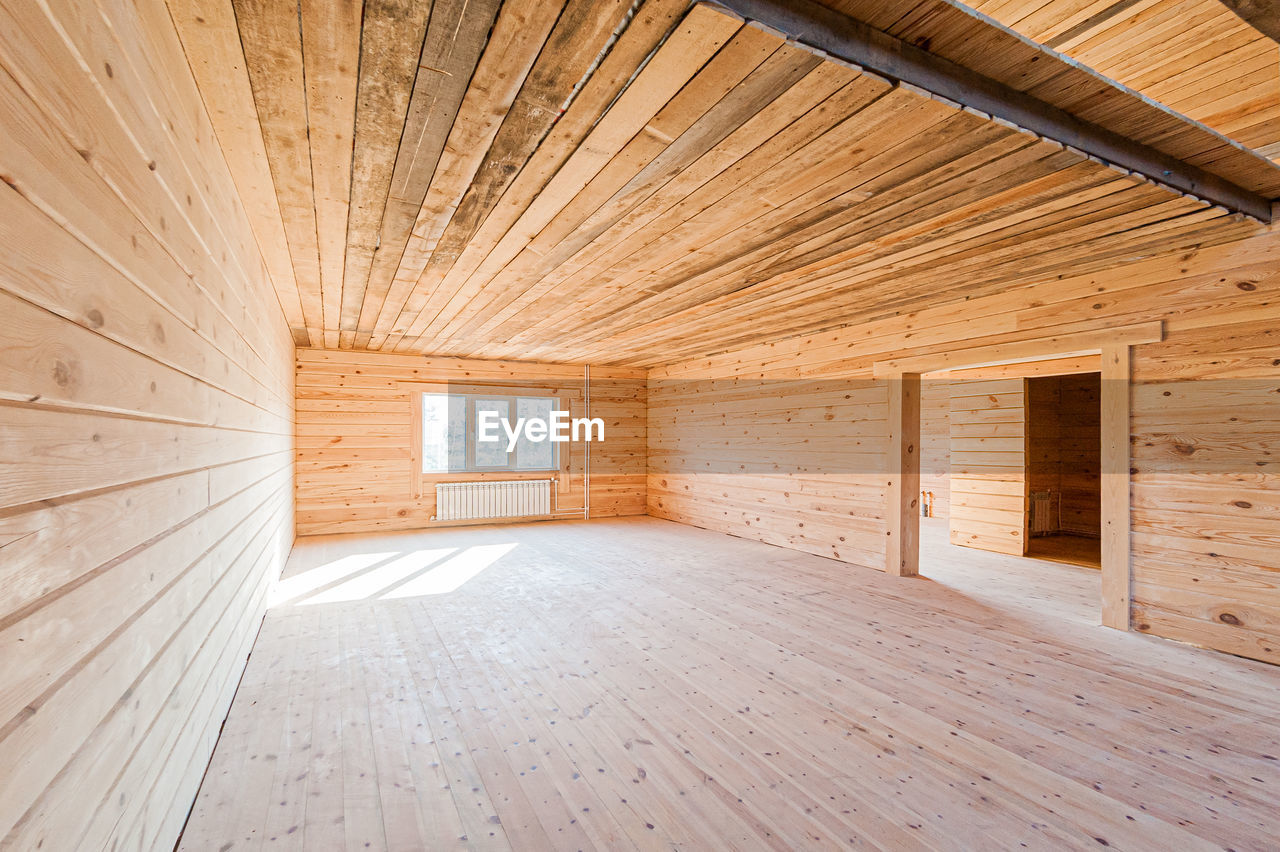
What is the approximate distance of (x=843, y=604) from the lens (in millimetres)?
4254

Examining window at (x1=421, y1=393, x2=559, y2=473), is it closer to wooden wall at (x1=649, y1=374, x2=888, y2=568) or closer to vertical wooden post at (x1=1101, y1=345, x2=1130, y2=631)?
wooden wall at (x1=649, y1=374, x2=888, y2=568)

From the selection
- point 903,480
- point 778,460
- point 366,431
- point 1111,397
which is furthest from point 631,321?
point 366,431

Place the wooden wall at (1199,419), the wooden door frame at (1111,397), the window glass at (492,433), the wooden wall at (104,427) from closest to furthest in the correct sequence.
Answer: the wooden wall at (104,427)
the wooden wall at (1199,419)
the wooden door frame at (1111,397)
the window glass at (492,433)

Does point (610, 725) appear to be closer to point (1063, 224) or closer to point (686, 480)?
point (1063, 224)

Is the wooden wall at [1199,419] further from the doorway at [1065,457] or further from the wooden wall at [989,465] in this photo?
the doorway at [1065,457]

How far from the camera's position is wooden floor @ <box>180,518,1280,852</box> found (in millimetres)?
1875

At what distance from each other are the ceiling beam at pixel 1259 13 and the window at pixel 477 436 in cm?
761

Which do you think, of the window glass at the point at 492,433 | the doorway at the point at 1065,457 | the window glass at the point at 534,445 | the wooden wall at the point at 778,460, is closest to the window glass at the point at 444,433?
the window glass at the point at 492,433

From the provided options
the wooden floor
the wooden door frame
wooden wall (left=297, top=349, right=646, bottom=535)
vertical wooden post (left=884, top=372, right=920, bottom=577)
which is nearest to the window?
wooden wall (left=297, top=349, right=646, bottom=535)

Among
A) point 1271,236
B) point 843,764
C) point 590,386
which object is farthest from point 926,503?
point 843,764

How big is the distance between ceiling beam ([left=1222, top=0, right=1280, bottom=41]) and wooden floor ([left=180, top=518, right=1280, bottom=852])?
7.88 ft

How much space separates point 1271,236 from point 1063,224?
125cm

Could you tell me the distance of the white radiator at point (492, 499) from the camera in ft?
25.5

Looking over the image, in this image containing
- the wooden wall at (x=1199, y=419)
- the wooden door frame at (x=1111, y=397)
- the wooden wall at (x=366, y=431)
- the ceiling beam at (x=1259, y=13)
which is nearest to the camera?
the ceiling beam at (x=1259, y=13)
